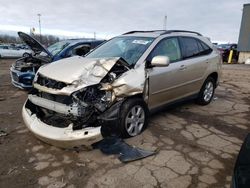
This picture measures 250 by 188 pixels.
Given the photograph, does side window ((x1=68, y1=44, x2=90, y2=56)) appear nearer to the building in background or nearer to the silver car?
the silver car

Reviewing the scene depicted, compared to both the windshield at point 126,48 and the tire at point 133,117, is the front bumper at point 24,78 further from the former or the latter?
the tire at point 133,117

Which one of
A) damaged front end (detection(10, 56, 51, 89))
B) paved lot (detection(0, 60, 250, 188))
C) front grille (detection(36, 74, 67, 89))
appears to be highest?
front grille (detection(36, 74, 67, 89))

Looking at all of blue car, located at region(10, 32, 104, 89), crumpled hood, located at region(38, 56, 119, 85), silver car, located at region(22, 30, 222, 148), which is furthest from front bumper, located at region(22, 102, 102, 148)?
blue car, located at region(10, 32, 104, 89)

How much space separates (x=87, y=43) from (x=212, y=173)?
19.1ft

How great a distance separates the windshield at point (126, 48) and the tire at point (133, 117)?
2.27 ft

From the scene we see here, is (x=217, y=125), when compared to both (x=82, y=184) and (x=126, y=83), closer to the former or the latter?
Answer: (x=126, y=83)

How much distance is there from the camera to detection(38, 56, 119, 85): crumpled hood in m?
3.43

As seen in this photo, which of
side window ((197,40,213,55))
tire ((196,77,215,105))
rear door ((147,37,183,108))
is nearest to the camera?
rear door ((147,37,183,108))

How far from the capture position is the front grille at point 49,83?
11.3 feet

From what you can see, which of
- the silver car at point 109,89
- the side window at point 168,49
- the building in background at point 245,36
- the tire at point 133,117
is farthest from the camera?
the building in background at point 245,36

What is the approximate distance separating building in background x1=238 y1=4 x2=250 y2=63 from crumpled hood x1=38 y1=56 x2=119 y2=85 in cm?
1880

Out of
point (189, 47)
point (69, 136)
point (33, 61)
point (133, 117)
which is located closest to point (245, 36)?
point (189, 47)

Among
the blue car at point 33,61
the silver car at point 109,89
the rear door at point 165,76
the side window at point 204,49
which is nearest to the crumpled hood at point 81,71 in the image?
the silver car at point 109,89

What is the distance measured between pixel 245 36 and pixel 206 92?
16.1 m
